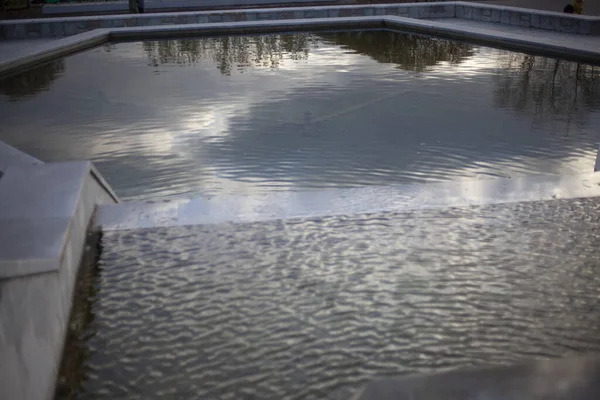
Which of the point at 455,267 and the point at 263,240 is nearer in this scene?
the point at 455,267

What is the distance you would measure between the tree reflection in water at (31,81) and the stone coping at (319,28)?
23 centimetres

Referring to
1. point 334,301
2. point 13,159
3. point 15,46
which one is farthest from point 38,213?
point 15,46

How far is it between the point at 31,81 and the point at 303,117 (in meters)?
3.84

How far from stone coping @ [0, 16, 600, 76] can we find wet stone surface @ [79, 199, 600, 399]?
6347 mm

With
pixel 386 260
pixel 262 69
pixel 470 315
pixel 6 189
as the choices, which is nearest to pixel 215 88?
pixel 262 69

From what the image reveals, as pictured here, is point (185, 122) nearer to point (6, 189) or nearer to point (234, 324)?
point (6, 189)

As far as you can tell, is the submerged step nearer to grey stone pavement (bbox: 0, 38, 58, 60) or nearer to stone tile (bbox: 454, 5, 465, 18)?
grey stone pavement (bbox: 0, 38, 58, 60)

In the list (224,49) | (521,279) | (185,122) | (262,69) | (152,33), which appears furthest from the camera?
(152,33)

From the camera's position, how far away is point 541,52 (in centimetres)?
902

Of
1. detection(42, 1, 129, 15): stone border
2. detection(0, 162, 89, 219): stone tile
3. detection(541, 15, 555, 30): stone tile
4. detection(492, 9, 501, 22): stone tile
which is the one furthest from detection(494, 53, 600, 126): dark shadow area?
detection(42, 1, 129, 15): stone border

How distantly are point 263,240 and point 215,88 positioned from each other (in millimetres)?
4516

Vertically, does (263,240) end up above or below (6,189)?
below

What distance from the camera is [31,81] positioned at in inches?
311

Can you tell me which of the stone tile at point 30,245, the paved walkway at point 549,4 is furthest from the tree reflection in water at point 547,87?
the paved walkway at point 549,4
